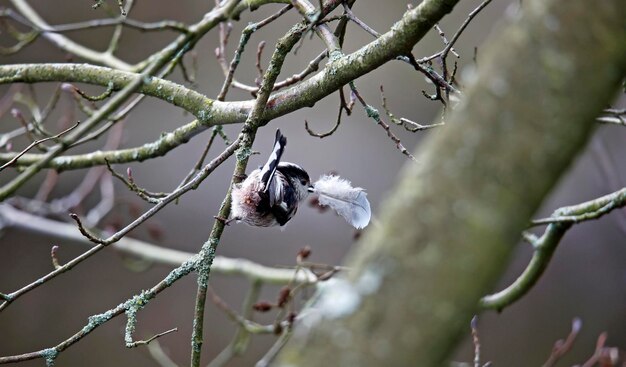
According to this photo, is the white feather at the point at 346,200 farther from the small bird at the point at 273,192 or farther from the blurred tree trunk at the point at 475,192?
the blurred tree trunk at the point at 475,192

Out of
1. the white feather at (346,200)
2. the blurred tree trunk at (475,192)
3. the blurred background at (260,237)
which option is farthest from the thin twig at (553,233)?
the blurred background at (260,237)

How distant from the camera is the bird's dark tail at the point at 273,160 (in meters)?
1.76

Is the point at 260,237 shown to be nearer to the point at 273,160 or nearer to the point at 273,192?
the point at 273,192

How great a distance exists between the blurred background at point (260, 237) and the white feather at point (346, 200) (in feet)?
7.08

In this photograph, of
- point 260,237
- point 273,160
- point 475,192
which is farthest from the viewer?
point 260,237

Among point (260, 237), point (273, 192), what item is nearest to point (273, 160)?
point (273, 192)

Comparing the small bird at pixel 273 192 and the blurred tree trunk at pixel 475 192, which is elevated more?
the small bird at pixel 273 192

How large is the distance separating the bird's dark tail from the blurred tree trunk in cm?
109

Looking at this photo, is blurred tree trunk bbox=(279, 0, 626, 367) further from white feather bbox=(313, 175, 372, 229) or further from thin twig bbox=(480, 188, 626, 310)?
white feather bbox=(313, 175, 372, 229)

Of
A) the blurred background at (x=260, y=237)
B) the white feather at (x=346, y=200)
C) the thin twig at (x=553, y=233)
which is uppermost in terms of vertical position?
the blurred background at (x=260, y=237)

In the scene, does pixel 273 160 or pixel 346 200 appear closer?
pixel 273 160

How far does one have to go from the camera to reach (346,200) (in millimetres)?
1955

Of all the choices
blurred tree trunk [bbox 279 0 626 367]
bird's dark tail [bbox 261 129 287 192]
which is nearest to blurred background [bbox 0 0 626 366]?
bird's dark tail [bbox 261 129 287 192]

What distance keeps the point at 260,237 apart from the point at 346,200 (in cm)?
243
